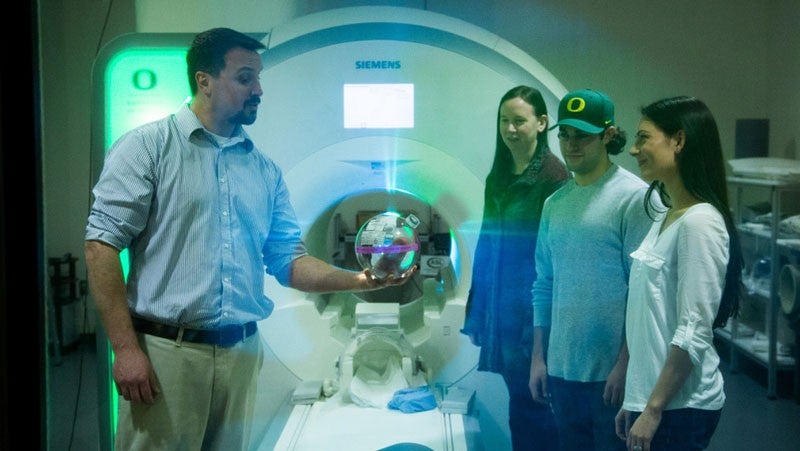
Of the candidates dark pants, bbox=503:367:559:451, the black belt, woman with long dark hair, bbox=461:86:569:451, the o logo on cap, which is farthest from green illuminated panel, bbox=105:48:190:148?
dark pants, bbox=503:367:559:451

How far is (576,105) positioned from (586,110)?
2cm

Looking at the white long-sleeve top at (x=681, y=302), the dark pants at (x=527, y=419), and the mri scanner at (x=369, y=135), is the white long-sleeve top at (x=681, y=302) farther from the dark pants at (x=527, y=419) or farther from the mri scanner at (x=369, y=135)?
the mri scanner at (x=369, y=135)

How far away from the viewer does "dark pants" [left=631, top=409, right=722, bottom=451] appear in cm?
134

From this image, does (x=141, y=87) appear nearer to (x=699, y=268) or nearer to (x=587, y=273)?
(x=587, y=273)

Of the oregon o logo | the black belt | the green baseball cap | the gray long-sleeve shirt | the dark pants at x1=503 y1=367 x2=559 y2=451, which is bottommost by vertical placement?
the dark pants at x1=503 y1=367 x2=559 y2=451

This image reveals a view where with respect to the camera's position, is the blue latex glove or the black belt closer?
the black belt

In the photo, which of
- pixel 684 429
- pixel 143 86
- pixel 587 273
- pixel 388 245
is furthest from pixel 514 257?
pixel 143 86

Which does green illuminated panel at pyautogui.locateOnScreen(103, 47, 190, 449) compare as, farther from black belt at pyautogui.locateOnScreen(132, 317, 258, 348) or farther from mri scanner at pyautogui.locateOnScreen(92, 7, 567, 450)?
black belt at pyautogui.locateOnScreen(132, 317, 258, 348)

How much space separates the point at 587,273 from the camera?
54.2 inches

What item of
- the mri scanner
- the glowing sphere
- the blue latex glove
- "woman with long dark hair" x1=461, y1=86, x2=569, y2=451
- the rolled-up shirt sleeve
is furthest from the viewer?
the blue latex glove

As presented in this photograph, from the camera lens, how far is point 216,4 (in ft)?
5.43

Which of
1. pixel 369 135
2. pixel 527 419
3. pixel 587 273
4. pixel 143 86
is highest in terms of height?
pixel 143 86

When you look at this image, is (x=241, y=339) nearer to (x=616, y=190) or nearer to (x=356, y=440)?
(x=356, y=440)

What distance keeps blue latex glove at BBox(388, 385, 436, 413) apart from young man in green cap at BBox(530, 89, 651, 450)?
11.4 inches
